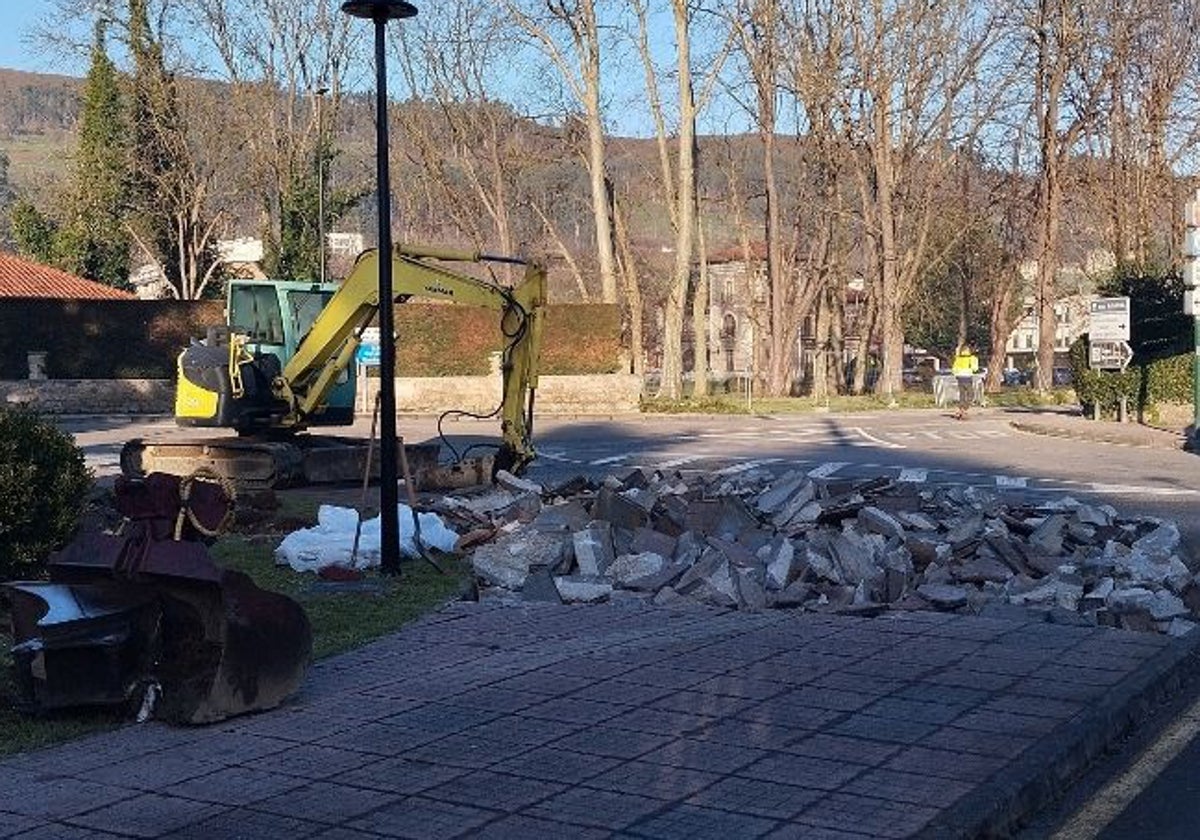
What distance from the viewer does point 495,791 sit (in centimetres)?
564

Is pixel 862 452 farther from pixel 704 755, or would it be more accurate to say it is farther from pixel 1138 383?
pixel 704 755

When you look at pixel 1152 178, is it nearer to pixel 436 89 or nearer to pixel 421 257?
pixel 436 89

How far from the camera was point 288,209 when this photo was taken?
181 ft

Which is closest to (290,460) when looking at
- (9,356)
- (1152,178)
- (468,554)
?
(468,554)

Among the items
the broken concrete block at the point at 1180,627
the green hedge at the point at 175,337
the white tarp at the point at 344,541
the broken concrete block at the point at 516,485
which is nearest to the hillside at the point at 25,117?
the green hedge at the point at 175,337

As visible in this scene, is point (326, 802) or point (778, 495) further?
point (778, 495)

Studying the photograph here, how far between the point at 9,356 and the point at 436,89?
65.0 ft

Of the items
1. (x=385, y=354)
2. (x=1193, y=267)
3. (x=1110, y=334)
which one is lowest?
(x=385, y=354)

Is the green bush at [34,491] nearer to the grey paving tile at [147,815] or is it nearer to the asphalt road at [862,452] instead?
the grey paving tile at [147,815]

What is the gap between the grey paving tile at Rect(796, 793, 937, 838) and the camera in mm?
5188

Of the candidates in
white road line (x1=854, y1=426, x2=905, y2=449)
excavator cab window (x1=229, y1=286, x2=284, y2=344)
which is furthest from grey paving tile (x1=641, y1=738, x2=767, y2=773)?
white road line (x1=854, y1=426, x2=905, y2=449)

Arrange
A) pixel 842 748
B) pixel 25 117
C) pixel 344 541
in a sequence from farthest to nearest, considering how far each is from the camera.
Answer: pixel 25 117 → pixel 344 541 → pixel 842 748

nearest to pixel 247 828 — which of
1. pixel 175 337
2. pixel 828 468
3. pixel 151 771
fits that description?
pixel 151 771

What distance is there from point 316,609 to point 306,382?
365 inches
